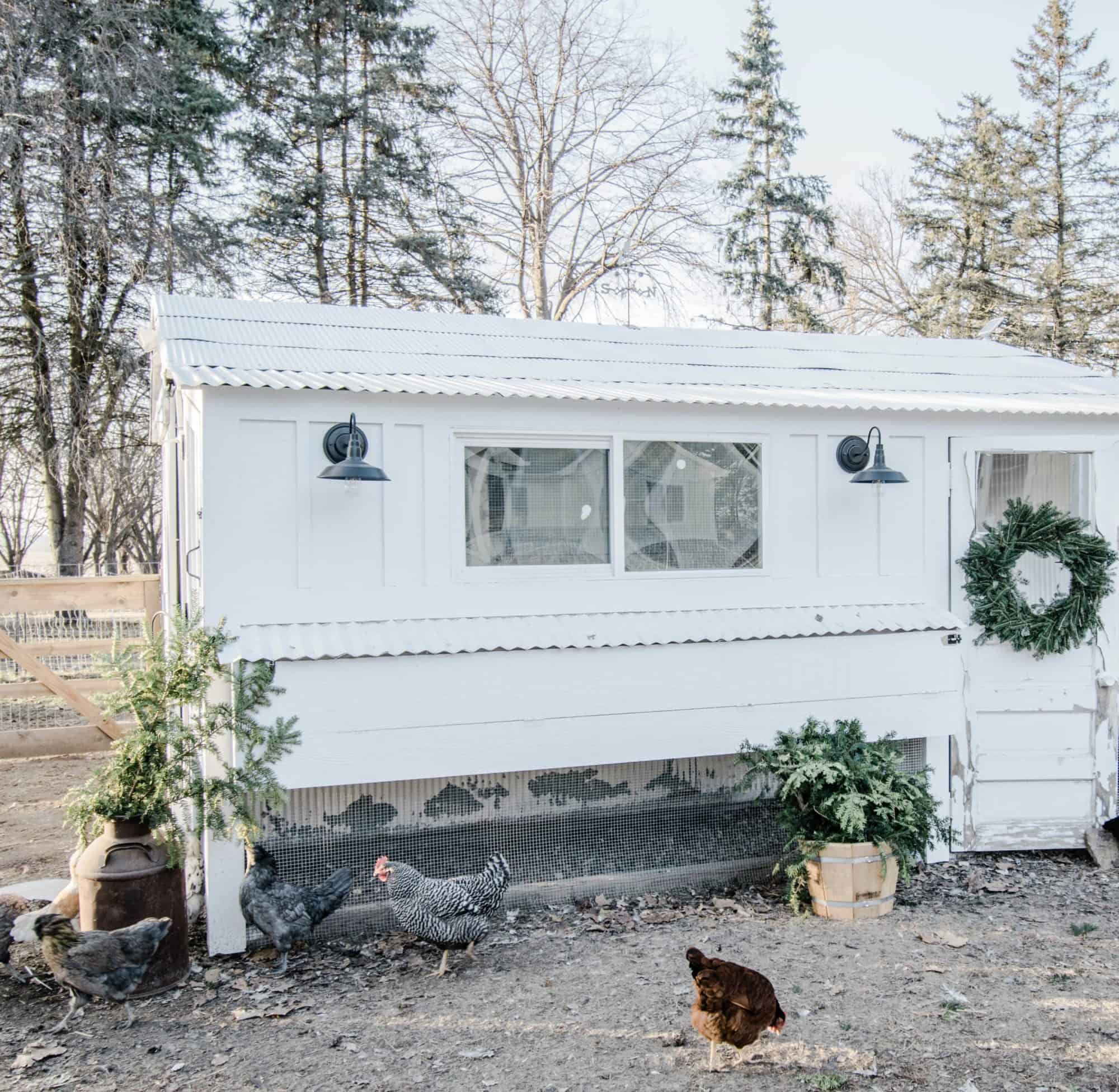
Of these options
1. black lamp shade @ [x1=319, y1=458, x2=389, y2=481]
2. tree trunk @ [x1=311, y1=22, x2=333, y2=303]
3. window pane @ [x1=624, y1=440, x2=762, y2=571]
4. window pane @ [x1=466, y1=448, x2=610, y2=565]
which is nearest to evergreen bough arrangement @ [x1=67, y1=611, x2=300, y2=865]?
black lamp shade @ [x1=319, y1=458, x2=389, y2=481]

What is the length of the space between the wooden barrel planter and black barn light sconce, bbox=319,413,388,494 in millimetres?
3033

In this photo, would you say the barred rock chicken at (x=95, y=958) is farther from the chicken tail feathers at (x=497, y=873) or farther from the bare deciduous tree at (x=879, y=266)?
the bare deciduous tree at (x=879, y=266)

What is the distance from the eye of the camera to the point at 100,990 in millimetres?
4008

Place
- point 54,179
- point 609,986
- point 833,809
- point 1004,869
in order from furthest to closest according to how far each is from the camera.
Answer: point 54,179 < point 1004,869 < point 833,809 < point 609,986

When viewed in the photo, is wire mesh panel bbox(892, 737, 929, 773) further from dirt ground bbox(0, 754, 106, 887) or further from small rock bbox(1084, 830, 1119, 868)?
dirt ground bbox(0, 754, 106, 887)

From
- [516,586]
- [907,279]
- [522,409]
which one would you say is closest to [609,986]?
[516,586]

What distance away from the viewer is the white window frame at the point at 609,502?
5.26 m

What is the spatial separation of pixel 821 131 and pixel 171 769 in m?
19.4

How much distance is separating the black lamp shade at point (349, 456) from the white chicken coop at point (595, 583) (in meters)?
0.03

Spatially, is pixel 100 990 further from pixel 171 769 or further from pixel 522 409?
pixel 522 409

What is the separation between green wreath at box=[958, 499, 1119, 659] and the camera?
613cm

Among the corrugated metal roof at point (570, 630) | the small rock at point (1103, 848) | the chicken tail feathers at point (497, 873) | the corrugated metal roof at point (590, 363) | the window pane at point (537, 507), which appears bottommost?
the small rock at point (1103, 848)

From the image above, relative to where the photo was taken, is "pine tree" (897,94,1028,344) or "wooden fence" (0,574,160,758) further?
"pine tree" (897,94,1028,344)

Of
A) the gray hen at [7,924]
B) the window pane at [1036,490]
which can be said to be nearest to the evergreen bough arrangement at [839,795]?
the window pane at [1036,490]
